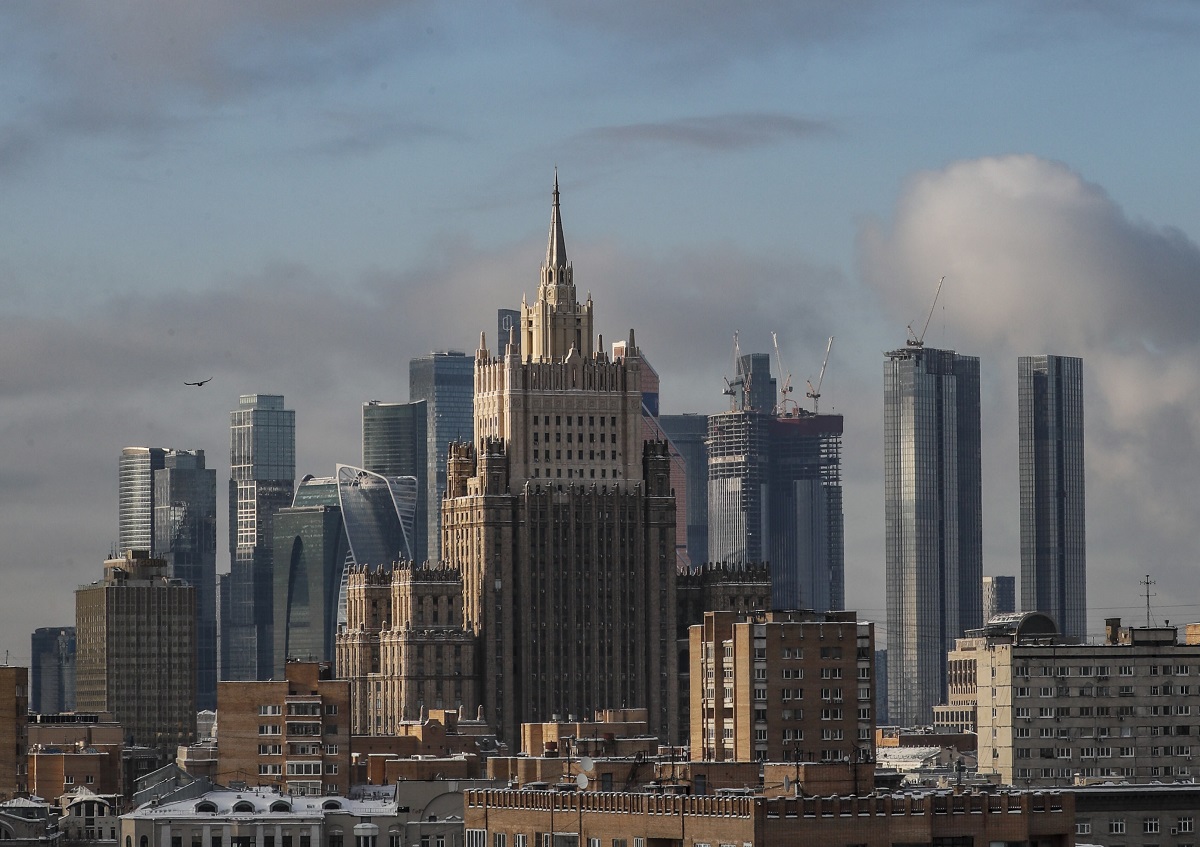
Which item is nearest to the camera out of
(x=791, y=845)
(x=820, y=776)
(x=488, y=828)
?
(x=791, y=845)

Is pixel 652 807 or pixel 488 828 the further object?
pixel 488 828

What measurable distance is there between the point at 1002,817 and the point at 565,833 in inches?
917

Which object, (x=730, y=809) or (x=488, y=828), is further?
(x=488, y=828)

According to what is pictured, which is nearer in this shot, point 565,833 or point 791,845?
point 791,845

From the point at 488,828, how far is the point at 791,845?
96.6ft

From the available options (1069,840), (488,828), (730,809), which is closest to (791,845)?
(730,809)

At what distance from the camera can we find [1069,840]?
180125mm

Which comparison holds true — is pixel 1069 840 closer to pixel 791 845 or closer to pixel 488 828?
pixel 791 845

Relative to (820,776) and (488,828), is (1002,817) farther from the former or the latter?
(488,828)

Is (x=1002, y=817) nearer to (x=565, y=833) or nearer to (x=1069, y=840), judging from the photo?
(x=1069, y=840)

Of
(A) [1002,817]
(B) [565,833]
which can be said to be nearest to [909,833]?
(A) [1002,817]

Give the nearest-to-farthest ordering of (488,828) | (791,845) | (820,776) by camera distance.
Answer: (791,845), (820,776), (488,828)

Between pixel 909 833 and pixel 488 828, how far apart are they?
30610 mm

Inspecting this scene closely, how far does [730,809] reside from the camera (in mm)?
173500
